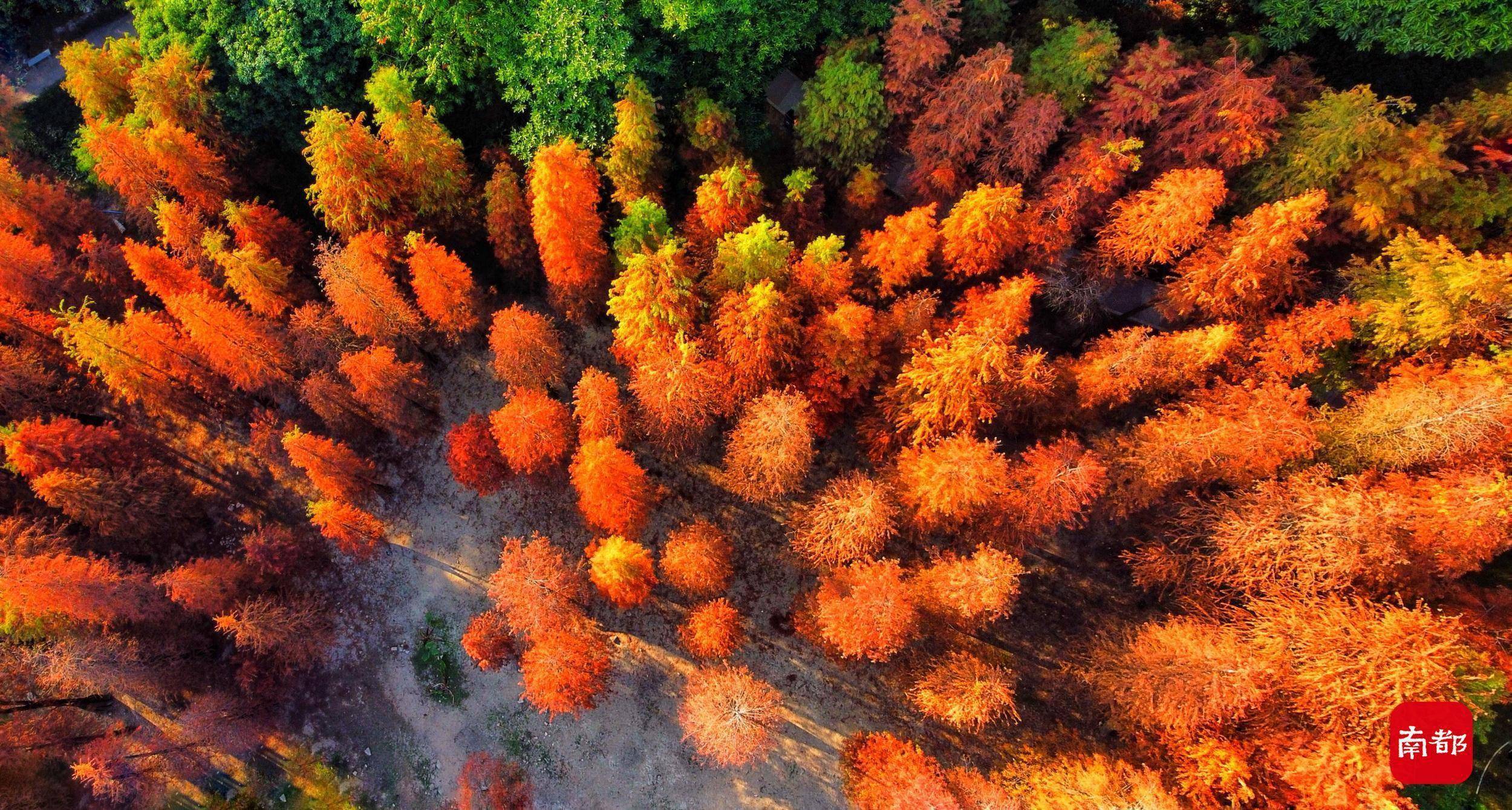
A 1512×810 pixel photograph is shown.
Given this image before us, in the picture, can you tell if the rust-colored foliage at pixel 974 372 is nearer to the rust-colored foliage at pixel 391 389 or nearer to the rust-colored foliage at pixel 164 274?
the rust-colored foliage at pixel 391 389

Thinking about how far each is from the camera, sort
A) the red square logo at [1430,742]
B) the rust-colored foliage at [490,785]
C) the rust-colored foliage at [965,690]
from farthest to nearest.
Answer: the rust-colored foliage at [490,785] < the rust-colored foliage at [965,690] < the red square logo at [1430,742]

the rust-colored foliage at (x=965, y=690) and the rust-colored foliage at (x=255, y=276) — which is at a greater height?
the rust-colored foliage at (x=255, y=276)

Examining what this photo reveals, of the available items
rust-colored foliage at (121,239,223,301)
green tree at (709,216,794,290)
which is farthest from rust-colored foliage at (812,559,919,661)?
rust-colored foliage at (121,239,223,301)

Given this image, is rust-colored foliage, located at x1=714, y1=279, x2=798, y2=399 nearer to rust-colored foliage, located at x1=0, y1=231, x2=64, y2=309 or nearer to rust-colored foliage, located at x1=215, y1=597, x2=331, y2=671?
rust-colored foliage, located at x1=215, y1=597, x2=331, y2=671

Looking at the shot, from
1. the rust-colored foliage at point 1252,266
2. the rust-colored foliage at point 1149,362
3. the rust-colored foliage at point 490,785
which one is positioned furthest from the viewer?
the rust-colored foliage at point 490,785

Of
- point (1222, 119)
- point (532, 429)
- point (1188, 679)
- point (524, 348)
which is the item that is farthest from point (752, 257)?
point (1188, 679)

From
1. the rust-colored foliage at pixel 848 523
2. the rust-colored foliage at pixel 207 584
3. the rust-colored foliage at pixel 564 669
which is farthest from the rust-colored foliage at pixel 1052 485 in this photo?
the rust-colored foliage at pixel 207 584

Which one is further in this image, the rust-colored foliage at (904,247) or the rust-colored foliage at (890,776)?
the rust-colored foliage at (904,247)
